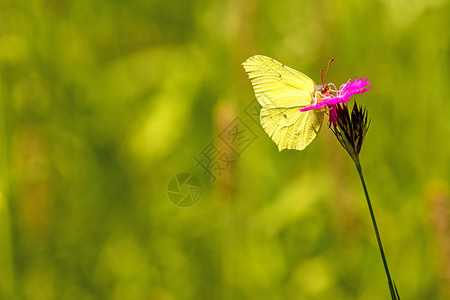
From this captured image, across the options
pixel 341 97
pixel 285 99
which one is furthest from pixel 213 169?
pixel 341 97

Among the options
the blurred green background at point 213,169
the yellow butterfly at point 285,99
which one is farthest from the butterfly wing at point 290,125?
the blurred green background at point 213,169

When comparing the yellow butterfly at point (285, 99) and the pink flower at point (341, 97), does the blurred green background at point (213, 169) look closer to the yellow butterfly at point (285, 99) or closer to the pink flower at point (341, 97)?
the yellow butterfly at point (285, 99)

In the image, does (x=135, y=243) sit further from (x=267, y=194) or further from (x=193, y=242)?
(x=267, y=194)

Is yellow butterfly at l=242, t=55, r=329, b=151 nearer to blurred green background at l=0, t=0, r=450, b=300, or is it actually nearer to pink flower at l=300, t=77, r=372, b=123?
pink flower at l=300, t=77, r=372, b=123

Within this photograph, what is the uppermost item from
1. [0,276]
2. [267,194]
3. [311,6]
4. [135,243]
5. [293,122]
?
[311,6]

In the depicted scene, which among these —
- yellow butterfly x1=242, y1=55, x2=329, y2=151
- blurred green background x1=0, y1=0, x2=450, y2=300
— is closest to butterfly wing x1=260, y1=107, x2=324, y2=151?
yellow butterfly x1=242, y1=55, x2=329, y2=151

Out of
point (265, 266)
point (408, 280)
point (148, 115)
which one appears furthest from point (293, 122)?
point (148, 115)

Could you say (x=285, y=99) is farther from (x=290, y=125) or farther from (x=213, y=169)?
(x=213, y=169)
